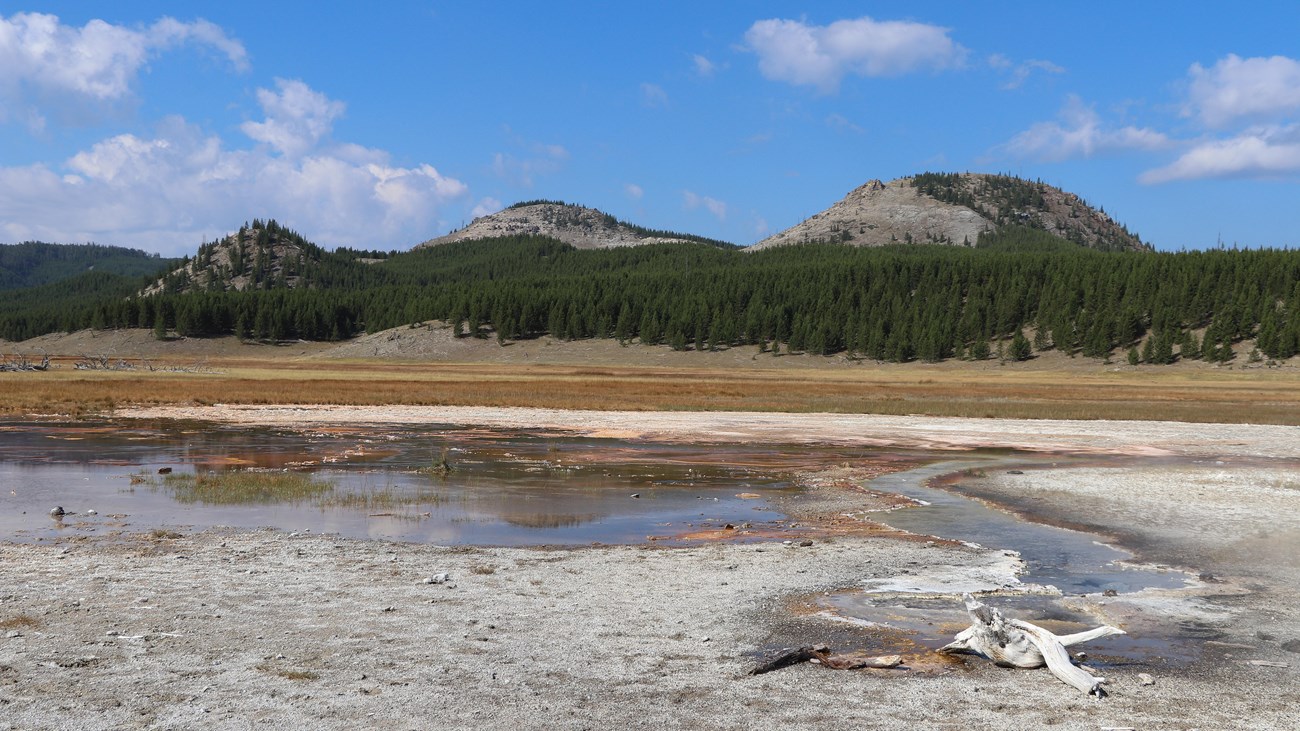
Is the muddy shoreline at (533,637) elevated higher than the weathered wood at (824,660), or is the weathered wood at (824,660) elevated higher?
the weathered wood at (824,660)

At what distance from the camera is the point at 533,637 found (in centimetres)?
1080

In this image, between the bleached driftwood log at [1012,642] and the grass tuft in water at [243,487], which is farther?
the grass tuft in water at [243,487]

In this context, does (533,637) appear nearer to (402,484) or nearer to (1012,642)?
(1012,642)

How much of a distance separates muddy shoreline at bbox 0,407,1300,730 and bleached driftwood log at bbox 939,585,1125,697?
0.21m

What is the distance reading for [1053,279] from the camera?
17912cm

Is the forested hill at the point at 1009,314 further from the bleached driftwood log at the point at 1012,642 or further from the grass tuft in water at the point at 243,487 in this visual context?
the bleached driftwood log at the point at 1012,642

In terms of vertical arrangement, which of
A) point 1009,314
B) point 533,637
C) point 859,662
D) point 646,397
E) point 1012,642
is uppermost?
point 1009,314

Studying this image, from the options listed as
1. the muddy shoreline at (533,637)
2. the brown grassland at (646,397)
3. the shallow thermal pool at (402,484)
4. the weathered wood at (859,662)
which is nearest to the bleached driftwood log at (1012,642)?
the muddy shoreline at (533,637)

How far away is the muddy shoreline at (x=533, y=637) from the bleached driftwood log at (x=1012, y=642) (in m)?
0.21

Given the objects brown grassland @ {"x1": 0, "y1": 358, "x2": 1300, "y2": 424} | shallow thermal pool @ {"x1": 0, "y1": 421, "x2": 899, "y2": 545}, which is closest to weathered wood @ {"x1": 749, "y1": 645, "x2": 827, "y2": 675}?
shallow thermal pool @ {"x1": 0, "y1": 421, "x2": 899, "y2": 545}

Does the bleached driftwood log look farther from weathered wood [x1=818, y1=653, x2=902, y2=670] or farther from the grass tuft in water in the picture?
the grass tuft in water

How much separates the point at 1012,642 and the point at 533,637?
4.83m

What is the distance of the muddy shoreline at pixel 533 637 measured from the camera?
856 centimetres

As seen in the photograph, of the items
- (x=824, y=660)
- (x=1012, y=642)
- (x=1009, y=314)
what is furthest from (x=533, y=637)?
(x=1009, y=314)
